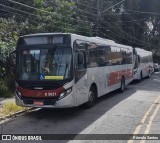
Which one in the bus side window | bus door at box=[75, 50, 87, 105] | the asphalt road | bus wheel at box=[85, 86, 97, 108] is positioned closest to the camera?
the asphalt road

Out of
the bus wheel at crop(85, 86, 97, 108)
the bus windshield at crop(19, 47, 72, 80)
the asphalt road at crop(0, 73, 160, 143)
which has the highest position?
the bus windshield at crop(19, 47, 72, 80)

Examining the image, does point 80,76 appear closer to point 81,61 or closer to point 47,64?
point 81,61

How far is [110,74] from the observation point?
16938 mm

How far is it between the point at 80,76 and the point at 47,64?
1.40 m

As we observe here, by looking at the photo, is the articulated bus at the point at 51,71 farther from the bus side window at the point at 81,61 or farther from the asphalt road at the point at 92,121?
the asphalt road at the point at 92,121

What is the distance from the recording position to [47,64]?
1141 centimetres

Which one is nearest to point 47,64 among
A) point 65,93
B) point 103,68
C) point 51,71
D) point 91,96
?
point 51,71

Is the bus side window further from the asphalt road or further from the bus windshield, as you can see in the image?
the asphalt road

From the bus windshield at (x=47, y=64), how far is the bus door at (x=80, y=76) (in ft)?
1.72

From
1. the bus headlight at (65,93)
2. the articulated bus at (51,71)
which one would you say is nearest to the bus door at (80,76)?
the articulated bus at (51,71)

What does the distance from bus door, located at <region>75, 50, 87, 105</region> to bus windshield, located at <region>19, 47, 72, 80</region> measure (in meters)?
0.52

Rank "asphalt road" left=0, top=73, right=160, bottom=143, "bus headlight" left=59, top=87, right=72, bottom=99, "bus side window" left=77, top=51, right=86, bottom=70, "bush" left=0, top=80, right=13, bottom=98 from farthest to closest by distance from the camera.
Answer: "bush" left=0, top=80, right=13, bottom=98
"bus side window" left=77, top=51, right=86, bottom=70
"bus headlight" left=59, top=87, right=72, bottom=99
"asphalt road" left=0, top=73, right=160, bottom=143

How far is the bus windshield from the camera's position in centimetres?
1131

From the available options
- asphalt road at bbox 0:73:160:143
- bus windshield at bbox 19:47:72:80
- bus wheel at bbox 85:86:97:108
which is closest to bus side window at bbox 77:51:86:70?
bus windshield at bbox 19:47:72:80
